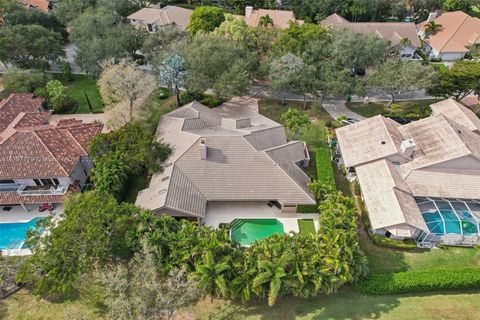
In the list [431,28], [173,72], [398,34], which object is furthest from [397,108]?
→ [173,72]

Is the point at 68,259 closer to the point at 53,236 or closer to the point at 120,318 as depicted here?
the point at 53,236

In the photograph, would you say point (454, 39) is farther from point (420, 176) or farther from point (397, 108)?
point (420, 176)

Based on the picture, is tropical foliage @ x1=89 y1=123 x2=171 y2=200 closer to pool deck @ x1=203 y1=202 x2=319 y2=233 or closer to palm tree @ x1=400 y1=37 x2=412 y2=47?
pool deck @ x1=203 y1=202 x2=319 y2=233

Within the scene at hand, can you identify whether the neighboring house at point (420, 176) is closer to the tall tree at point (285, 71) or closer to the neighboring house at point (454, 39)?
the tall tree at point (285, 71)

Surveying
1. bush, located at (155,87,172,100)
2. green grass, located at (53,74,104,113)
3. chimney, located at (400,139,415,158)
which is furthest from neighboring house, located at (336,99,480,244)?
green grass, located at (53,74,104,113)

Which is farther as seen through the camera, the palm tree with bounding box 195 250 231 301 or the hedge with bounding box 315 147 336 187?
the hedge with bounding box 315 147 336 187

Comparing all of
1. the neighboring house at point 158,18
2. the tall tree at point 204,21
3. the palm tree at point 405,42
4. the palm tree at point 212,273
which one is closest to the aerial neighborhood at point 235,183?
the palm tree at point 212,273
